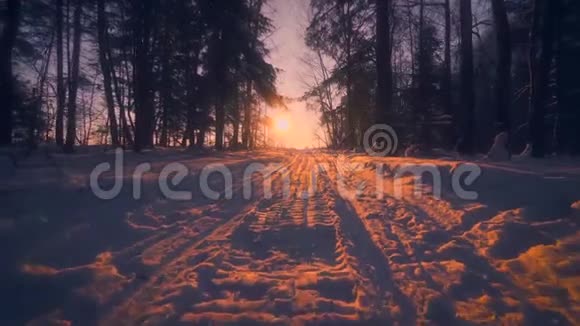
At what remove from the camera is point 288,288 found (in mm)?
3152

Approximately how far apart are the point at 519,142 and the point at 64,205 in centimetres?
2945

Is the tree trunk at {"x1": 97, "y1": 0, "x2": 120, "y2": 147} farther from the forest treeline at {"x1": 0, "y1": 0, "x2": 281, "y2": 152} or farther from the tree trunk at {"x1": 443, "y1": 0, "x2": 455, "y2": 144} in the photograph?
the tree trunk at {"x1": 443, "y1": 0, "x2": 455, "y2": 144}

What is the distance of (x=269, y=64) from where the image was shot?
22.9 m

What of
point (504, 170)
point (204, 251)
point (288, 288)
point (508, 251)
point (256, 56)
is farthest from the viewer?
point (256, 56)

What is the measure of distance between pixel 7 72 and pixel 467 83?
50.3 ft

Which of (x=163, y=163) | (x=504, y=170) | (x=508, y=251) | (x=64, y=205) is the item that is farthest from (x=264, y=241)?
(x=163, y=163)

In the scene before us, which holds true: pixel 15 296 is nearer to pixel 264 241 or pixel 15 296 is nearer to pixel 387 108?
pixel 264 241

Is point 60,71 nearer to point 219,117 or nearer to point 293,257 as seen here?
point 219,117

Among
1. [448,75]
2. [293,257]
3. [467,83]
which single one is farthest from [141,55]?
[448,75]

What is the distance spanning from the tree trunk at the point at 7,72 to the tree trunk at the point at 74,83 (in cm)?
169

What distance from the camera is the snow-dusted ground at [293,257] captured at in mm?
2766

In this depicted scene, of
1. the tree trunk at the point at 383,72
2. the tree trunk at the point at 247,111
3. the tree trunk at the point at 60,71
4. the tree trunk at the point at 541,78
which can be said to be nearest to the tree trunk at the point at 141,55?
the tree trunk at the point at 60,71

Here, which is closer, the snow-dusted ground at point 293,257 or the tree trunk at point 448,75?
the snow-dusted ground at point 293,257

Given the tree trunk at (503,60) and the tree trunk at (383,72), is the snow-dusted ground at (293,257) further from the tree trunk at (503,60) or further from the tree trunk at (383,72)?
the tree trunk at (383,72)
